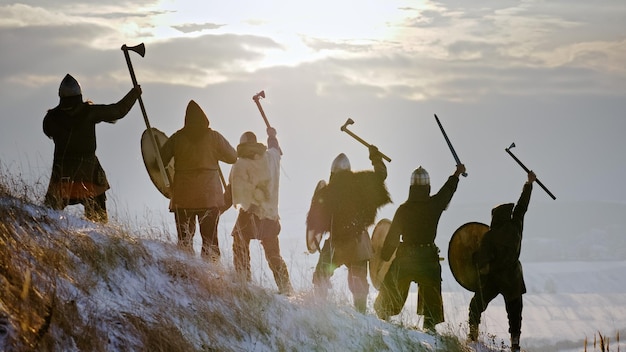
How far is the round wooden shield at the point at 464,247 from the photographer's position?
36.9 ft

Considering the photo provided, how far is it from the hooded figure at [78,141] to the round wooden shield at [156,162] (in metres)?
0.84

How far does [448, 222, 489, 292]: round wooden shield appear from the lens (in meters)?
11.2

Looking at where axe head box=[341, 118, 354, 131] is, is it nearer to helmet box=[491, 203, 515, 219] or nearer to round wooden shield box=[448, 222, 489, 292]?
round wooden shield box=[448, 222, 489, 292]

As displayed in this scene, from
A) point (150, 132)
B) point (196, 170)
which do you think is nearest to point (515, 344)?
point (196, 170)

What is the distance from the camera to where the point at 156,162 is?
10320mm

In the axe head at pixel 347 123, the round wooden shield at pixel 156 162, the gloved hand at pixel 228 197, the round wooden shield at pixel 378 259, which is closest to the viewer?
the round wooden shield at pixel 156 162

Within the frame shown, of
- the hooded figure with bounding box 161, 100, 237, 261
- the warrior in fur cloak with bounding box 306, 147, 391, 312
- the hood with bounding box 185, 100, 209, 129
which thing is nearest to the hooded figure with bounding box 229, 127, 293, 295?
the hooded figure with bounding box 161, 100, 237, 261

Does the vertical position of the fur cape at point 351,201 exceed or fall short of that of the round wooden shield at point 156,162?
it falls short

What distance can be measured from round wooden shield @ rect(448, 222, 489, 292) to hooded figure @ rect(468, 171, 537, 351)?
50 centimetres

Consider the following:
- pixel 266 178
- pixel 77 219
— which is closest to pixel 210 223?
pixel 266 178

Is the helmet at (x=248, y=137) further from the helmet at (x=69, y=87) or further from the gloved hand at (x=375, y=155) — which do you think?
the helmet at (x=69, y=87)

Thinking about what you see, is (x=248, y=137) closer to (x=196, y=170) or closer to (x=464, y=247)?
(x=196, y=170)

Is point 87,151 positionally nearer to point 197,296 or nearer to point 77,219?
point 77,219

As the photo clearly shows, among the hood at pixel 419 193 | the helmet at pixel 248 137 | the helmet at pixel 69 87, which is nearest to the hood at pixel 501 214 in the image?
the hood at pixel 419 193
